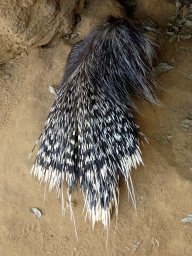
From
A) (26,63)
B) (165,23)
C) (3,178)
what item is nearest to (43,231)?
(3,178)

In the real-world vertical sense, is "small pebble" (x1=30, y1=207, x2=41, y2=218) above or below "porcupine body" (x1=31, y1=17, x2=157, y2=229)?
below

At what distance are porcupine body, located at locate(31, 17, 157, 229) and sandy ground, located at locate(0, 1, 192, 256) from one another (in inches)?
4.0

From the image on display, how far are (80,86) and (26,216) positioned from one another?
909 mm

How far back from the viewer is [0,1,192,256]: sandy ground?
1.29 metres

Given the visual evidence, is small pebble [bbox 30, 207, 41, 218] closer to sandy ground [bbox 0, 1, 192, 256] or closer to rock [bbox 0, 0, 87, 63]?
sandy ground [bbox 0, 1, 192, 256]

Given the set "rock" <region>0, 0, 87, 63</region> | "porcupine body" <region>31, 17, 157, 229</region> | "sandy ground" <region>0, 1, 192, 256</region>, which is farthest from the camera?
"rock" <region>0, 0, 87, 63</region>

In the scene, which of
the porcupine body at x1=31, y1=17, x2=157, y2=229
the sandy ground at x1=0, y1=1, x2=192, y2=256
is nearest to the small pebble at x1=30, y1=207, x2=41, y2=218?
the sandy ground at x1=0, y1=1, x2=192, y2=256

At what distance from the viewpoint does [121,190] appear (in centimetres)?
136

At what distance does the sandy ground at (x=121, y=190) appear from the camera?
129 cm

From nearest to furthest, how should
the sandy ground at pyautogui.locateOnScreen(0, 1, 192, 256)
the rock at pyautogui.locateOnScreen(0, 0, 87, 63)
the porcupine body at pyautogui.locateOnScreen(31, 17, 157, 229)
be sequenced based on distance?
the porcupine body at pyautogui.locateOnScreen(31, 17, 157, 229) → the sandy ground at pyautogui.locateOnScreen(0, 1, 192, 256) → the rock at pyautogui.locateOnScreen(0, 0, 87, 63)

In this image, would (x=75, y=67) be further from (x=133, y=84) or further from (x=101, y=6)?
(x=101, y=6)

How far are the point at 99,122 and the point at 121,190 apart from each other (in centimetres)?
48

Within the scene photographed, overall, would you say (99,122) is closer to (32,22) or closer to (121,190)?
(121,190)

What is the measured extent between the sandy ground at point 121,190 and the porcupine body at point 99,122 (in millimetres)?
102
